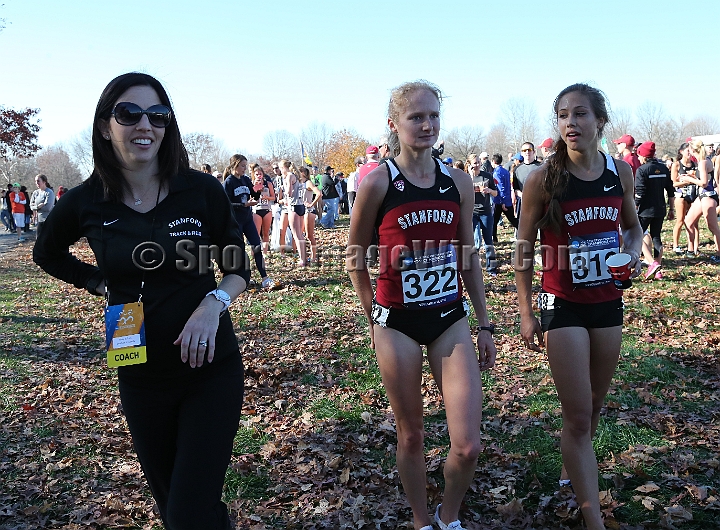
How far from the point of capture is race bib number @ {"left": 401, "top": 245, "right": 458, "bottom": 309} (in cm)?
309

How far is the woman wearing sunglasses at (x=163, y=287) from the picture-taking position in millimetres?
2311

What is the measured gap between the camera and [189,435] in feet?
7.60

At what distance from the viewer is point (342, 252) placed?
14891 millimetres

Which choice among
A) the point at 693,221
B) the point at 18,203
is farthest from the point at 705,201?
the point at 18,203

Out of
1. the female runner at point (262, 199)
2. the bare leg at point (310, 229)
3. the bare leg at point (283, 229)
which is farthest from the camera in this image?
the bare leg at point (283, 229)

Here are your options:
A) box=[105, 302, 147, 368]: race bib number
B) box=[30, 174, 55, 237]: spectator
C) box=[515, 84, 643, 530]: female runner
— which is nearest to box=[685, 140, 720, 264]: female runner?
box=[515, 84, 643, 530]: female runner

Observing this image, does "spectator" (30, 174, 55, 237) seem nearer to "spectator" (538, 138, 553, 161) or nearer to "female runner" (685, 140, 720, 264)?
"spectator" (538, 138, 553, 161)

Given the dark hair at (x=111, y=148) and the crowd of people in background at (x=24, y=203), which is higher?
the crowd of people in background at (x=24, y=203)

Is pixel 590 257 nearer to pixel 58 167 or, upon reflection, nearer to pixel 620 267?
pixel 620 267

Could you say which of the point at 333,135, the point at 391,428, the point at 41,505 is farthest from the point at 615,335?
the point at 333,135

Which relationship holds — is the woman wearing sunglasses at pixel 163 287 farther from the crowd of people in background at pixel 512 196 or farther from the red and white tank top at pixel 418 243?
the crowd of people in background at pixel 512 196

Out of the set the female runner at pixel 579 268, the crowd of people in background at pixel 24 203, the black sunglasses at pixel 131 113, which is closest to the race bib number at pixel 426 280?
the female runner at pixel 579 268

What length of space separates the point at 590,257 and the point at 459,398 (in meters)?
1.05

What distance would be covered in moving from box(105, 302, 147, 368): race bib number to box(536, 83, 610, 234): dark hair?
211 centimetres
